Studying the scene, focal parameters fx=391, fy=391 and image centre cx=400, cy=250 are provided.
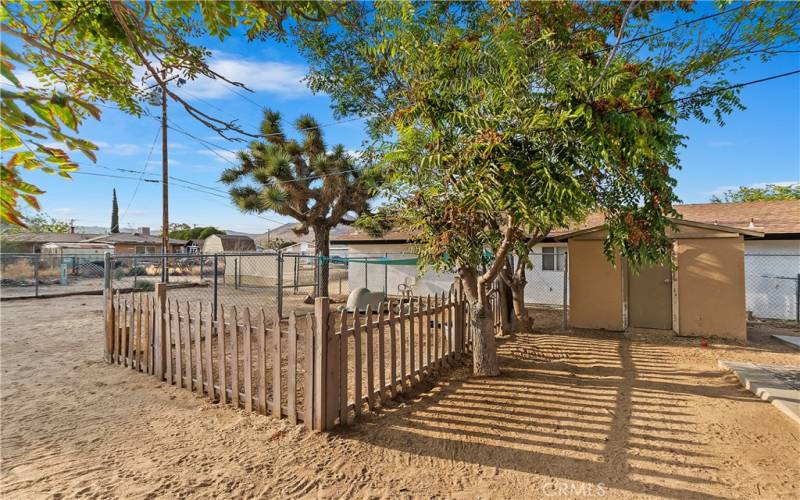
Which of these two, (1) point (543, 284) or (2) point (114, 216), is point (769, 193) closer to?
(1) point (543, 284)

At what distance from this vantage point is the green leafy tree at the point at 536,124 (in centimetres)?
346

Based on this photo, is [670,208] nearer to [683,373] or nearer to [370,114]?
[683,373]

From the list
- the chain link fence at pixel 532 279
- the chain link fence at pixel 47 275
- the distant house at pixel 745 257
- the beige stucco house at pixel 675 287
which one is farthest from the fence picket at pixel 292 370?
the chain link fence at pixel 47 275

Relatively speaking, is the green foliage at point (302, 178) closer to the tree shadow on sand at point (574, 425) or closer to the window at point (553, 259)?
the window at point (553, 259)

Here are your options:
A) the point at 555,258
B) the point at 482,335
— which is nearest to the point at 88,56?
the point at 482,335

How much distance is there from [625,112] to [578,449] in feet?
9.75

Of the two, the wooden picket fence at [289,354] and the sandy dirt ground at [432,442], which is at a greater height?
the wooden picket fence at [289,354]

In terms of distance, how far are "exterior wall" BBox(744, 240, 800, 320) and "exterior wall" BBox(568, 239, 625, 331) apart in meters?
4.65

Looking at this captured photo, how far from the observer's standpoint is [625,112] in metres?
3.53

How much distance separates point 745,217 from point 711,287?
6.62m

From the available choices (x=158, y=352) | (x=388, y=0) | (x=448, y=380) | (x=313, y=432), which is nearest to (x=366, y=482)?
(x=313, y=432)

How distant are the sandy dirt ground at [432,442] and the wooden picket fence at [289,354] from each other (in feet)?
0.61

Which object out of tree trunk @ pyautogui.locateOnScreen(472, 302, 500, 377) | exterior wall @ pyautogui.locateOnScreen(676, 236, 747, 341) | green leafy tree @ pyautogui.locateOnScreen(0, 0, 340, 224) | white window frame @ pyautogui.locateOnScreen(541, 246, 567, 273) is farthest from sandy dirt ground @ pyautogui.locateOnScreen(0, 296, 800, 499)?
white window frame @ pyautogui.locateOnScreen(541, 246, 567, 273)

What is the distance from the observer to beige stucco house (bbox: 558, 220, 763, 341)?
777 centimetres
